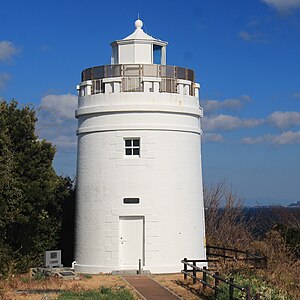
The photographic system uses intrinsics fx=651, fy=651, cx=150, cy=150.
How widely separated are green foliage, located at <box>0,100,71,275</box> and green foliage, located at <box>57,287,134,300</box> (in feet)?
14.8

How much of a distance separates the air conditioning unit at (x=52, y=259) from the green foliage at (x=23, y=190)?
2.36ft

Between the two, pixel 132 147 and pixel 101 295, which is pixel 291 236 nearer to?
pixel 132 147

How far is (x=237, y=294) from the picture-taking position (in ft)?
58.0

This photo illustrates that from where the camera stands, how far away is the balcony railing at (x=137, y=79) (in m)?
25.6

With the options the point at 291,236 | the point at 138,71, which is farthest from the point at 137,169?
the point at 291,236

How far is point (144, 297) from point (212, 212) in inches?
876

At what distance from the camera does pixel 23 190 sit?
79.5 feet

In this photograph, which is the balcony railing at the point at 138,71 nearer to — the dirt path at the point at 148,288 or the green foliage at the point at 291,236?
the dirt path at the point at 148,288

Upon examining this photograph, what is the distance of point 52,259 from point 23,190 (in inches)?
117

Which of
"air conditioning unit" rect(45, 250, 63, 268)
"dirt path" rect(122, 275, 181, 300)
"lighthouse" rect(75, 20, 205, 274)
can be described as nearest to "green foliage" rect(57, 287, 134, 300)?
"dirt path" rect(122, 275, 181, 300)

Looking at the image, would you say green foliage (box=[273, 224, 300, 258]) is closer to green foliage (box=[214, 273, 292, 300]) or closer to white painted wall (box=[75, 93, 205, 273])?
white painted wall (box=[75, 93, 205, 273])

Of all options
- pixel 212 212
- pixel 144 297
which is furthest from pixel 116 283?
pixel 212 212

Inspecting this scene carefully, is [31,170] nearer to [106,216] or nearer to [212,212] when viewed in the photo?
[106,216]

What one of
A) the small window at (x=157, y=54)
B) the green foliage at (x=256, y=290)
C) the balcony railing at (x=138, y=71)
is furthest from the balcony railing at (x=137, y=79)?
the green foliage at (x=256, y=290)
